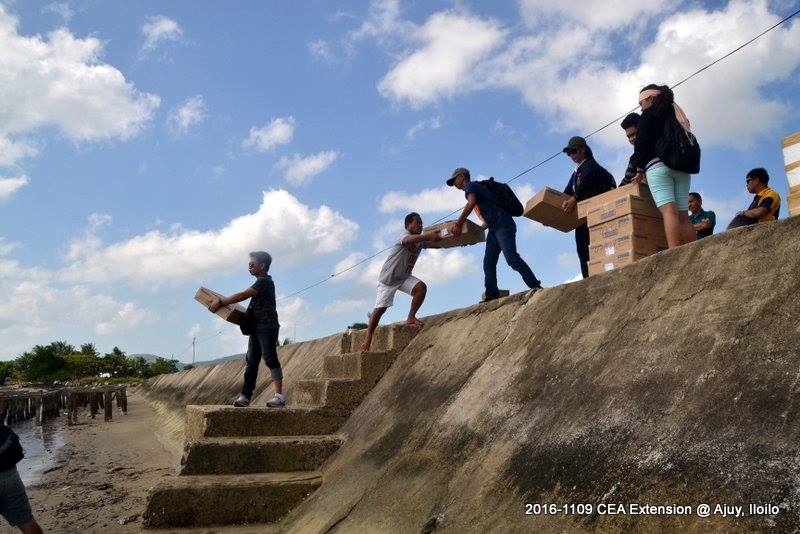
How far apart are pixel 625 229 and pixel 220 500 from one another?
3212 millimetres

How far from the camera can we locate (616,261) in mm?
3652

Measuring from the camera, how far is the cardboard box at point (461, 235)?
573 cm

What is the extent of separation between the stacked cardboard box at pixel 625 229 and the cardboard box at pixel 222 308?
11.3ft

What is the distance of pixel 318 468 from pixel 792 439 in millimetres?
3538

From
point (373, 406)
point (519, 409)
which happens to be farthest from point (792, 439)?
point (373, 406)

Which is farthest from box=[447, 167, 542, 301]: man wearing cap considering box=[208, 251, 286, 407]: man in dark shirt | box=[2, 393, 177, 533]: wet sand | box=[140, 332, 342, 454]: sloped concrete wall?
box=[2, 393, 177, 533]: wet sand

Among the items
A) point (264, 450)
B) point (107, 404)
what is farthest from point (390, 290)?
point (107, 404)

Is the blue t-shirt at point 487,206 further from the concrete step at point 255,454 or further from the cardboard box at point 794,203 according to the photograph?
the concrete step at point 255,454

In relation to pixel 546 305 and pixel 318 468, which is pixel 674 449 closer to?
pixel 546 305

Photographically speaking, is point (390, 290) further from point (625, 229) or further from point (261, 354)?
point (625, 229)

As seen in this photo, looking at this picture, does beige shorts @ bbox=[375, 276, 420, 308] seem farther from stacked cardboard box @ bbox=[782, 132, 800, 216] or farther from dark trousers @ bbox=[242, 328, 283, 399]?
stacked cardboard box @ bbox=[782, 132, 800, 216]

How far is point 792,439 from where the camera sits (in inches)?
69.0

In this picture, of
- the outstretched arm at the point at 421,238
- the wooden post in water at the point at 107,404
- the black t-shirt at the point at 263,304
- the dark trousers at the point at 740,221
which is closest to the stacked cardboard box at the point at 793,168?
the dark trousers at the point at 740,221

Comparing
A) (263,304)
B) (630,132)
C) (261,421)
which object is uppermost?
(630,132)
